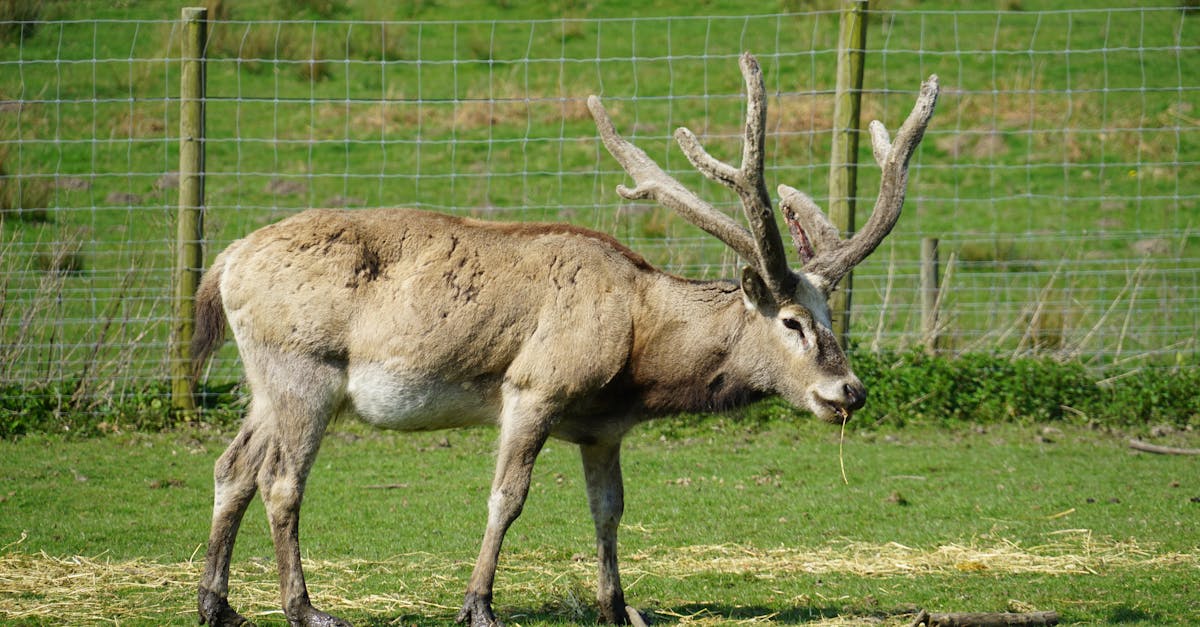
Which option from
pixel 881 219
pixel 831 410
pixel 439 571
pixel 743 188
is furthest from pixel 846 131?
pixel 439 571

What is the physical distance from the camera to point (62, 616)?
756 cm

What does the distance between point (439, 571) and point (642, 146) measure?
1197 centimetres

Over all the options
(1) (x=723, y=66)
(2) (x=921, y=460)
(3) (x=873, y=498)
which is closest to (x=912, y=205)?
(1) (x=723, y=66)

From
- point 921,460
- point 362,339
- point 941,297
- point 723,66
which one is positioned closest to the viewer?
point 362,339

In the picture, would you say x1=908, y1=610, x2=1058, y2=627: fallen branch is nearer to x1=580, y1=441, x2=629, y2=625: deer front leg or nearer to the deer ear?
x1=580, y1=441, x2=629, y2=625: deer front leg

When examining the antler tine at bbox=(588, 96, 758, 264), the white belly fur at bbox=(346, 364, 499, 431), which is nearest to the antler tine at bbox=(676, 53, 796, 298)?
the antler tine at bbox=(588, 96, 758, 264)

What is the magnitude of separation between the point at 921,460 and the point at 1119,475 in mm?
1611

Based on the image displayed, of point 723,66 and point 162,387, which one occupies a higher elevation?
point 723,66

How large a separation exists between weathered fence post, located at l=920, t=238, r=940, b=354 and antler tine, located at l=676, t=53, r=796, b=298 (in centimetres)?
616

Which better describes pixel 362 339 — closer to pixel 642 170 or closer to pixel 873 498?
pixel 642 170

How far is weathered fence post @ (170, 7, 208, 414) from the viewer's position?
12.6 metres

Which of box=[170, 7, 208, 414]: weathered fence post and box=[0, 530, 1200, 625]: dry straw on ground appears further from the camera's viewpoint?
box=[170, 7, 208, 414]: weathered fence post

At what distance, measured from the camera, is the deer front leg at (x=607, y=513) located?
783cm

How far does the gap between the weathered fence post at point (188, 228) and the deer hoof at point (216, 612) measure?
530 cm
